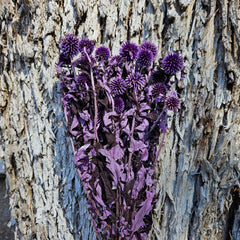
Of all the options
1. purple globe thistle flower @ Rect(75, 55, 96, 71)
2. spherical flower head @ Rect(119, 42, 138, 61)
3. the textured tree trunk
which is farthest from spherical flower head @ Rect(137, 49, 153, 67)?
the textured tree trunk

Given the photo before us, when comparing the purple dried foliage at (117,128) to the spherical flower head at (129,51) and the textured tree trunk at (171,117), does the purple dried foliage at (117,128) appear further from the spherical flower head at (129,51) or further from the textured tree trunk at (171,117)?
the textured tree trunk at (171,117)

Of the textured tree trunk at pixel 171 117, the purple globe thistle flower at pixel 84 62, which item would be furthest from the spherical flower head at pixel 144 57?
the textured tree trunk at pixel 171 117

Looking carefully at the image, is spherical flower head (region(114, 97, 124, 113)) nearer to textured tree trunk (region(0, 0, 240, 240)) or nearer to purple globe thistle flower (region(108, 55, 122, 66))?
purple globe thistle flower (region(108, 55, 122, 66))

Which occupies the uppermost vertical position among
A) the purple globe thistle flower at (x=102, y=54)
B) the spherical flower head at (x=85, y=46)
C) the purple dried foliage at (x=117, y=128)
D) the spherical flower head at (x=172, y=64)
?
the spherical flower head at (x=85, y=46)

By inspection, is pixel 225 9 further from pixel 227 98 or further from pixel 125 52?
pixel 125 52

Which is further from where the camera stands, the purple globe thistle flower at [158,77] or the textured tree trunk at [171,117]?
the textured tree trunk at [171,117]

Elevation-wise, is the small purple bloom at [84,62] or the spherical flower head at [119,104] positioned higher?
the small purple bloom at [84,62]

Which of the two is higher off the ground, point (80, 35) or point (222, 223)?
point (80, 35)

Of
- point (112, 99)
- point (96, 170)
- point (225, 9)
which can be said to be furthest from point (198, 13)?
point (96, 170)
